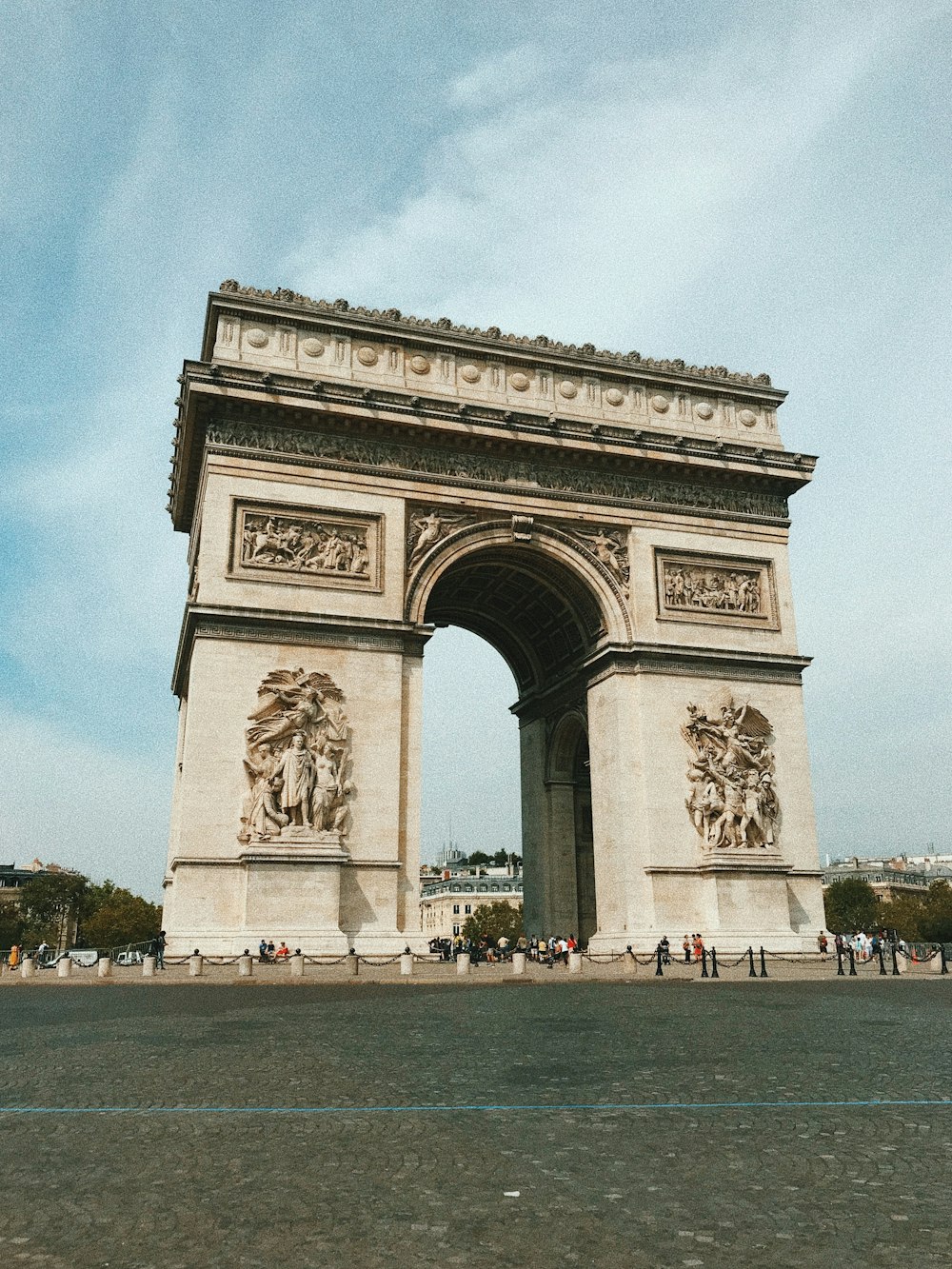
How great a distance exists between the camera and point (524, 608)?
3145 centimetres

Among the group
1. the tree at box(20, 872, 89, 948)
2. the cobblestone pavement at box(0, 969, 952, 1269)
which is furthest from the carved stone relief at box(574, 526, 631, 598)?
the tree at box(20, 872, 89, 948)

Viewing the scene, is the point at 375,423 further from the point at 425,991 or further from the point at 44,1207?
the point at 44,1207

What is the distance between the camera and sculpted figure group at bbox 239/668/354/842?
22812mm

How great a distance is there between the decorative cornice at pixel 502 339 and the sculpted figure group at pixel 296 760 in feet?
31.8

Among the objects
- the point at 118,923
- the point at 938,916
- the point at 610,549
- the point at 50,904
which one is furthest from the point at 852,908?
the point at 610,549

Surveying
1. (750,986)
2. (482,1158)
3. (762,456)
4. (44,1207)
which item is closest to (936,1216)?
(482,1158)

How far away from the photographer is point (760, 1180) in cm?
464

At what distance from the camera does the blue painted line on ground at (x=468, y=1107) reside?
6246mm

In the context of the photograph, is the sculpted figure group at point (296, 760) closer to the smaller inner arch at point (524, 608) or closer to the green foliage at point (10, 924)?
the smaller inner arch at point (524, 608)

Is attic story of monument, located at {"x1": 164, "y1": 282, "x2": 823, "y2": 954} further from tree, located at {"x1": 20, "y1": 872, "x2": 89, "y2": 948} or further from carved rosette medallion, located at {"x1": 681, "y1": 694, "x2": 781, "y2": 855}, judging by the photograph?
tree, located at {"x1": 20, "y1": 872, "x2": 89, "y2": 948}

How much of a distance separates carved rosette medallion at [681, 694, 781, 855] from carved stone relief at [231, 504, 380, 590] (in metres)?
9.09

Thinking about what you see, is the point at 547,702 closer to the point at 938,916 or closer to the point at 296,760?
the point at 296,760

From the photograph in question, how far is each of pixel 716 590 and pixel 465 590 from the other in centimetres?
738

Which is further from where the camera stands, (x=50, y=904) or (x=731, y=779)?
(x=50, y=904)
